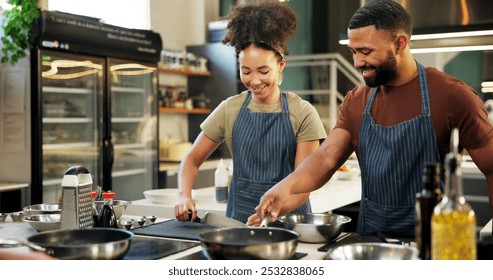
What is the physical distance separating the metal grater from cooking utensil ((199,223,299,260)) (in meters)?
0.55

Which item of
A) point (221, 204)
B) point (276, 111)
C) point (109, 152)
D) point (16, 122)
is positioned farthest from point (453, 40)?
point (16, 122)

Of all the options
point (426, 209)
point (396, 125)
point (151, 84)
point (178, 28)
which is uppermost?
point (178, 28)

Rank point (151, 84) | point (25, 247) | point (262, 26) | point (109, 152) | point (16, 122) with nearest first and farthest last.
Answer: point (25, 247), point (262, 26), point (16, 122), point (109, 152), point (151, 84)

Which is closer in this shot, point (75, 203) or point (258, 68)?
point (75, 203)

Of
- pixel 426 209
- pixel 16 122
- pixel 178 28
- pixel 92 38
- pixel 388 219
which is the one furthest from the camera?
pixel 178 28

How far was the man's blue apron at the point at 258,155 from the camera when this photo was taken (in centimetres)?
243

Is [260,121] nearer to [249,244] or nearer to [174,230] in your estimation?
[174,230]

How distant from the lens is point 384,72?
2.05 metres

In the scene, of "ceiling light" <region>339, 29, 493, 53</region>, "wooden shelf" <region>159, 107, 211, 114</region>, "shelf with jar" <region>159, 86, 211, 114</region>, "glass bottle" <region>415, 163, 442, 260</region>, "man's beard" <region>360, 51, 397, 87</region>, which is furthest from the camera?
"shelf with jar" <region>159, 86, 211, 114</region>

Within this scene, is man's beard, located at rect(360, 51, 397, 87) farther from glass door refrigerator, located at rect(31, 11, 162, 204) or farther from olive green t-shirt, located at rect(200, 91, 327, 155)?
glass door refrigerator, located at rect(31, 11, 162, 204)

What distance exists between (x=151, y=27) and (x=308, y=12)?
2.21 meters

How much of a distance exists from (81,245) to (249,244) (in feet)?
1.33

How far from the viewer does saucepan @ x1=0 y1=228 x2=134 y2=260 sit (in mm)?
1342

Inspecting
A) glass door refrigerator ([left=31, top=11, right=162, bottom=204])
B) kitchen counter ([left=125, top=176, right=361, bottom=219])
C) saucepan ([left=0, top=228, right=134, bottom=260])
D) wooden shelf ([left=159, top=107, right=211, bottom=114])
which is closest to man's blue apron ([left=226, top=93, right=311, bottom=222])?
kitchen counter ([left=125, top=176, right=361, bottom=219])
